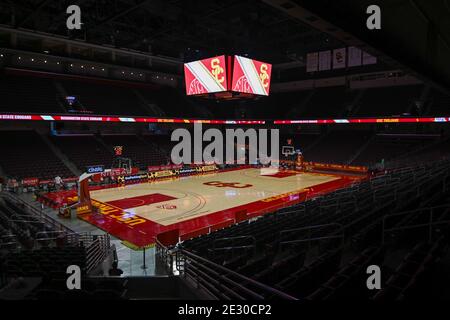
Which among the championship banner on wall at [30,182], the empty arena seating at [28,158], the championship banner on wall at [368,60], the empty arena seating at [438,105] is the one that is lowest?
the championship banner on wall at [30,182]

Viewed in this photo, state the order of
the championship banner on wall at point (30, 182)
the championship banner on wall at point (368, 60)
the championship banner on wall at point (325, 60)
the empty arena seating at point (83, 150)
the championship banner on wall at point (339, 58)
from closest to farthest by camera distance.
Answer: the championship banner on wall at point (30, 182)
the empty arena seating at point (83, 150)
the championship banner on wall at point (368, 60)
the championship banner on wall at point (339, 58)
the championship banner on wall at point (325, 60)

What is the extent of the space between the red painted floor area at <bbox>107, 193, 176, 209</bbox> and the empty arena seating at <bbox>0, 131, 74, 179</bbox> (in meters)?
8.40

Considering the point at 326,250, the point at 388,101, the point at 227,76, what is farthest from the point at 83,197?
the point at 388,101

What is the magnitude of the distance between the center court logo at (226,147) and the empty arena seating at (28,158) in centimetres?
1211

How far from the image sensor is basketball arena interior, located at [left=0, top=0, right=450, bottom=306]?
5.94 meters

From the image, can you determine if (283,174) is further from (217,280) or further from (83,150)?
(217,280)

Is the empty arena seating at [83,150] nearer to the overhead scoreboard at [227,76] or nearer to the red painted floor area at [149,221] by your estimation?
the red painted floor area at [149,221]

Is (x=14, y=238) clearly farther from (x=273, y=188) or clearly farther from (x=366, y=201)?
(x=273, y=188)

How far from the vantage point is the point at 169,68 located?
43.4 meters

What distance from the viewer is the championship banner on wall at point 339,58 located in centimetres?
3131

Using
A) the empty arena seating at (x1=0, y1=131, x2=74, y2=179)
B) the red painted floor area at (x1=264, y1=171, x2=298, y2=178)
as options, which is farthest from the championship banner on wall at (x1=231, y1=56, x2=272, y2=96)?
the empty arena seating at (x1=0, y1=131, x2=74, y2=179)

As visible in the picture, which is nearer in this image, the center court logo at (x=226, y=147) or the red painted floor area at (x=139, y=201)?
the red painted floor area at (x=139, y=201)

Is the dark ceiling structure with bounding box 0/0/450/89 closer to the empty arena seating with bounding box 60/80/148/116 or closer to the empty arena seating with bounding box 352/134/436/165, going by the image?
the empty arena seating with bounding box 60/80/148/116

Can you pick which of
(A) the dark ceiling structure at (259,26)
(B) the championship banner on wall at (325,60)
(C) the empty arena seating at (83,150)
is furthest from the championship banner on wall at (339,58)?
(C) the empty arena seating at (83,150)
